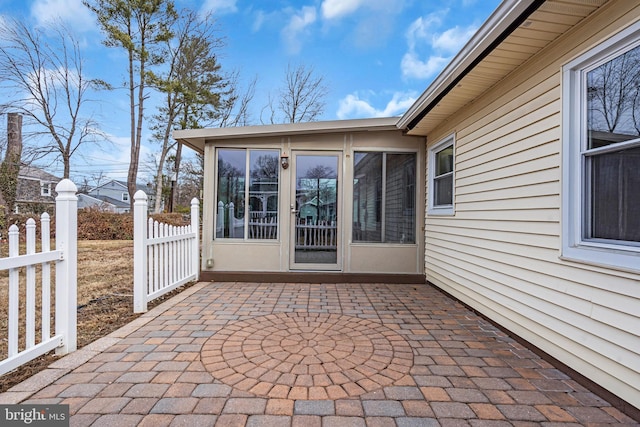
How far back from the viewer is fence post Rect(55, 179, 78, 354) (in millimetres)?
2207

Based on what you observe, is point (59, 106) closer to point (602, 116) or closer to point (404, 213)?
point (404, 213)

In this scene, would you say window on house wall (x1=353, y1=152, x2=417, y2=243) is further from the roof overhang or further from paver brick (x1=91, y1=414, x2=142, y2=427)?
paver brick (x1=91, y1=414, x2=142, y2=427)

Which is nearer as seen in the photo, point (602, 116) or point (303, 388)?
point (303, 388)

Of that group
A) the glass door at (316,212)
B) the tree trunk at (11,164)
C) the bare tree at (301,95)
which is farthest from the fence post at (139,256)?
the tree trunk at (11,164)

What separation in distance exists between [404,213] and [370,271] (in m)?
1.08

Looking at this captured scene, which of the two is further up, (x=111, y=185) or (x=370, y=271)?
(x=111, y=185)

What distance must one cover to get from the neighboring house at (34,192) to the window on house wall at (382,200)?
15.3 metres

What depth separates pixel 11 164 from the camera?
1133cm

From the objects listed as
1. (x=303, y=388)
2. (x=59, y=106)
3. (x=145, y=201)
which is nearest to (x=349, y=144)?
(x=145, y=201)

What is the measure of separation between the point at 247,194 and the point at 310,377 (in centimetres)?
339

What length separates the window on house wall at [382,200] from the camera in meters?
4.89

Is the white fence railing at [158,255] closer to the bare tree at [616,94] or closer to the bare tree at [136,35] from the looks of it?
the bare tree at [616,94]

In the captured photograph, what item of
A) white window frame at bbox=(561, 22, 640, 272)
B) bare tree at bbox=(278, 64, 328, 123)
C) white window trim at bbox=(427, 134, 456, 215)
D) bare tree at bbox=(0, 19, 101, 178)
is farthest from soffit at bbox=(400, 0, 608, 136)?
bare tree at bbox=(0, 19, 101, 178)

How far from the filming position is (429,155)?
4.80 metres
